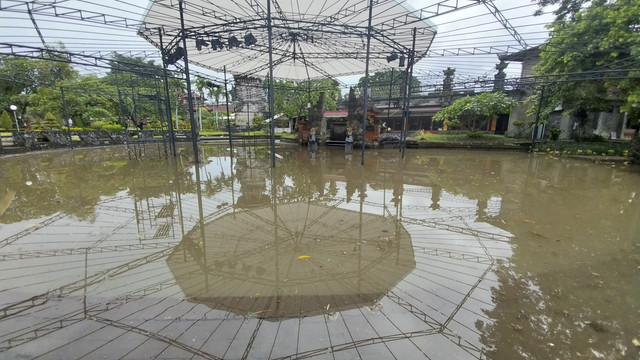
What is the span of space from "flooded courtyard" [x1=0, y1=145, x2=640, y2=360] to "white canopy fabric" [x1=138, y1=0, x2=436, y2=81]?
754cm

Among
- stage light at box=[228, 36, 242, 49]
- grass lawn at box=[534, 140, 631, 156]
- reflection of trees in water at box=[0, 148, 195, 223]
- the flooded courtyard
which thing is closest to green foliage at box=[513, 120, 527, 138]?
grass lawn at box=[534, 140, 631, 156]

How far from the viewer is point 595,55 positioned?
1295 centimetres

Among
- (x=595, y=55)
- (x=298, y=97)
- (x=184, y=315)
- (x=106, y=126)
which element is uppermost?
(x=595, y=55)

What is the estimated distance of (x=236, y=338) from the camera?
2172 mm

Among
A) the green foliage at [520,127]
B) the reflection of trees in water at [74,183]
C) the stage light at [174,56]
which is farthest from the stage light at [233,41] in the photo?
the green foliage at [520,127]

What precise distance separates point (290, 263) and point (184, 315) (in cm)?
128

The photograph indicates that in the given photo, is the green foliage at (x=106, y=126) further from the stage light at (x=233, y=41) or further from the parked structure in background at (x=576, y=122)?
the parked structure in background at (x=576, y=122)

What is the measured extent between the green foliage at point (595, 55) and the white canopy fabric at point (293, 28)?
652cm

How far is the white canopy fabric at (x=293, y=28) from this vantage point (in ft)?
35.7

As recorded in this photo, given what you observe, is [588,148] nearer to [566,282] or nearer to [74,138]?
[566,282]

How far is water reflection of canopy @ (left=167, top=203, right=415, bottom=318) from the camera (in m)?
2.69

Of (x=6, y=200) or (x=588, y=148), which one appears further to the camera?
(x=588, y=148)

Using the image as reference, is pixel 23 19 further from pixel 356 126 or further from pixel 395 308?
pixel 356 126

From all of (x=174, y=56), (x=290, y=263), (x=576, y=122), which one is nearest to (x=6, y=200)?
(x=290, y=263)
